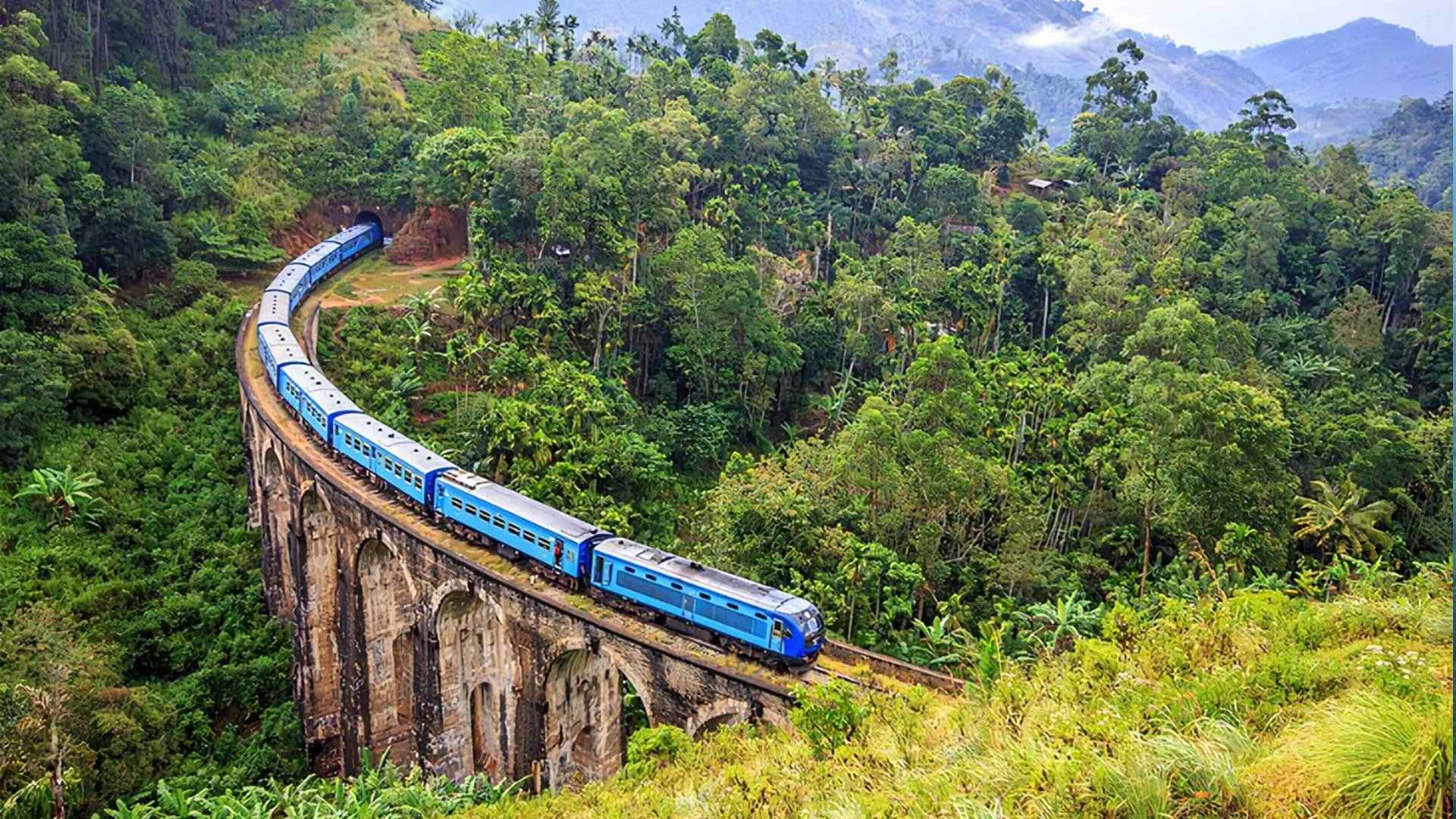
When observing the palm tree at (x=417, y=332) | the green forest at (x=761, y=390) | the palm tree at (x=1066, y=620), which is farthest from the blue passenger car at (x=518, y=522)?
the palm tree at (x=417, y=332)

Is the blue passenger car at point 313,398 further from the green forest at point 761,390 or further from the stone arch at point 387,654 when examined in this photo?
the green forest at point 761,390

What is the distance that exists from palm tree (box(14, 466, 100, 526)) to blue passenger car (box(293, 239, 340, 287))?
15992 mm

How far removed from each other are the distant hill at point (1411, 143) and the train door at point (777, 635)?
302 ft

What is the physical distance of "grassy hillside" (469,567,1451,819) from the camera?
6.71m

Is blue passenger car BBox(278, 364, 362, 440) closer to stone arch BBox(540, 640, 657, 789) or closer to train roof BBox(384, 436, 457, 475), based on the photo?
train roof BBox(384, 436, 457, 475)

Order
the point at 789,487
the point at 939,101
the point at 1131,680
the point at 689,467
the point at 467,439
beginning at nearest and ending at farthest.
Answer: the point at 1131,680
the point at 789,487
the point at 467,439
the point at 689,467
the point at 939,101

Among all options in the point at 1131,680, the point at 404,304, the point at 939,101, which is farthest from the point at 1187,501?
the point at 939,101

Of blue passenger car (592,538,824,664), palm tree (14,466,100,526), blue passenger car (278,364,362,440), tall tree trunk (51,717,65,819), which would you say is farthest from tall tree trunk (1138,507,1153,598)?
palm tree (14,466,100,526)

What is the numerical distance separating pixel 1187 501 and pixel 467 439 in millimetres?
22549

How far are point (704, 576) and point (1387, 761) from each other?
13011 millimetres

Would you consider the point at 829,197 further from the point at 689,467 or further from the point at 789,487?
the point at 789,487

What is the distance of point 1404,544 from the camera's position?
28750 mm

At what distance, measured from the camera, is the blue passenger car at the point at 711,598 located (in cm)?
1684

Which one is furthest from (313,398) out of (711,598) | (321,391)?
(711,598)
